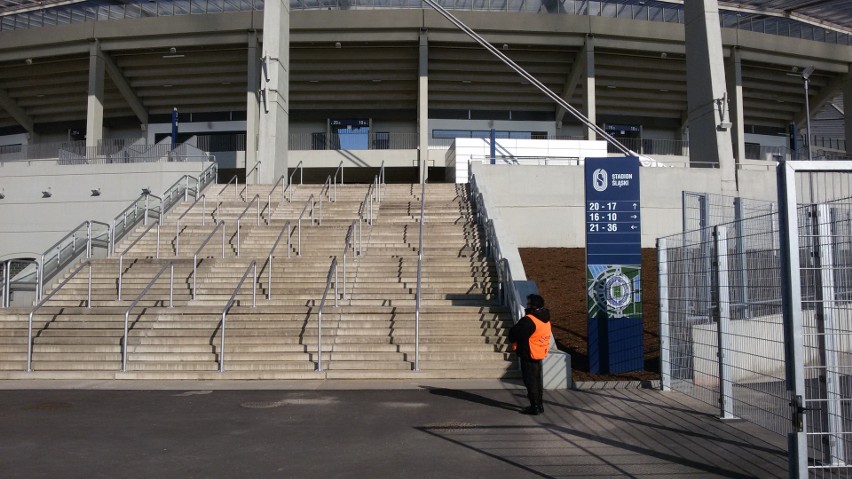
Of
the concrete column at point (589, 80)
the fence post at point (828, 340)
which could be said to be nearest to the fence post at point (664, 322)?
the fence post at point (828, 340)

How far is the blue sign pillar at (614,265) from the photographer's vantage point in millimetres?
11203

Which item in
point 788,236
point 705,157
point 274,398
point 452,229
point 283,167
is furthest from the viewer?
point 283,167

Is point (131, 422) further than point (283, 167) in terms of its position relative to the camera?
No

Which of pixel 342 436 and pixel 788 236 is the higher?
pixel 788 236

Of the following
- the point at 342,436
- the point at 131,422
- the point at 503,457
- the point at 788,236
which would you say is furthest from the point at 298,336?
the point at 788,236

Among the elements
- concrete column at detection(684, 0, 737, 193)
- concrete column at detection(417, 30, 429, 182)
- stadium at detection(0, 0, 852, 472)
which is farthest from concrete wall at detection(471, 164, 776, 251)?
concrete column at detection(417, 30, 429, 182)

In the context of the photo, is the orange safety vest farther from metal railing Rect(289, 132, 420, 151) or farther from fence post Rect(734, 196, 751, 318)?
metal railing Rect(289, 132, 420, 151)

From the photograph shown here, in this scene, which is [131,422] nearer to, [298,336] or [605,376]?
[298,336]

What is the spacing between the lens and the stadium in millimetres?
9766

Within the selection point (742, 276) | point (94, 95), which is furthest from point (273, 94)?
point (742, 276)

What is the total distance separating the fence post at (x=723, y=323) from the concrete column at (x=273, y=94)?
23.0 m

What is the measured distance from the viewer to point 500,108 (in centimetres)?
4062

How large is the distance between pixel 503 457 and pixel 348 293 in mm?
8830

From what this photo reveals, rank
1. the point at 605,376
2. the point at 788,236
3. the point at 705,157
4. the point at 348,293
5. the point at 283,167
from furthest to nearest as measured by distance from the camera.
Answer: the point at 283,167, the point at 705,157, the point at 348,293, the point at 605,376, the point at 788,236
